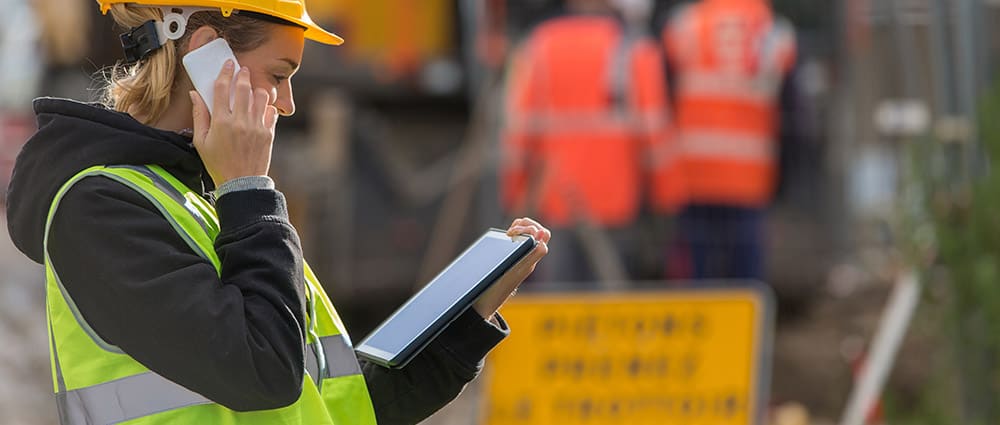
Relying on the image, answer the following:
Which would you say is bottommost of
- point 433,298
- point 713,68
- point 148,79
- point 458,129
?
point 458,129

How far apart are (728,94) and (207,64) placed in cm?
579

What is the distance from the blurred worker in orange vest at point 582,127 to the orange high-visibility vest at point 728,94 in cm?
23

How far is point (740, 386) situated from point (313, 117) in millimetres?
5881

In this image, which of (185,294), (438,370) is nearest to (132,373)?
(185,294)

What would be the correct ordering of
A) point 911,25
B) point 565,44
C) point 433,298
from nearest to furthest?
1. point 433,298
2. point 911,25
3. point 565,44

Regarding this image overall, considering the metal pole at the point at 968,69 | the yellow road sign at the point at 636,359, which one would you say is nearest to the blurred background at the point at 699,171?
the metal pole at the point at 968,69

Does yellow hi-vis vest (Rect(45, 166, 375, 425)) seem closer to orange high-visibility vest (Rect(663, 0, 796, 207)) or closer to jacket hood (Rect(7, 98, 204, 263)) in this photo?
jacket hood (Rect(7, 98, 204, 263))

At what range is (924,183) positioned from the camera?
5.66 m

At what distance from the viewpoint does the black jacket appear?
1.90 metres

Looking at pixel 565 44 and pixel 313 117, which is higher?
pixel 565 44

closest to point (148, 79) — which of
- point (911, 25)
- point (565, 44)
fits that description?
point (911, 25)

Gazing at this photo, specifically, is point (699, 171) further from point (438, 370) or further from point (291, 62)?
point (291, 62)

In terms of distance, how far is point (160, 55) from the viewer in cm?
210

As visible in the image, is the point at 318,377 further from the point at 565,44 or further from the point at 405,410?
the point at 565,44
